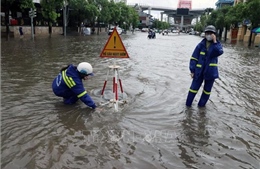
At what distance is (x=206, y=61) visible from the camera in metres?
→ 5.42

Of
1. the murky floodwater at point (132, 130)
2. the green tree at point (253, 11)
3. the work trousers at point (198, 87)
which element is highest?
the green tree at point (253, 11)

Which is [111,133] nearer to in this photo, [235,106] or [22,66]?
[235,106]

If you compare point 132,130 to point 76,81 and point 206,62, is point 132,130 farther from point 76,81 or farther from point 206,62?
point 206,62

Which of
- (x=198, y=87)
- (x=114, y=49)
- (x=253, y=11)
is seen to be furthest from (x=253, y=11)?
(x=114, y=49)

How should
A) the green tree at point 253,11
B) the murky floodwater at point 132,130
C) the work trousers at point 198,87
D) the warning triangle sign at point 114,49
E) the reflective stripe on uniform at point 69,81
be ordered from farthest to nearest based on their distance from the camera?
the green tree at point 253,11 → the work trousers at point 198,87 → the warning triangle sign at point 114,49 → the reflective stripe on uniform at point 69,81 → the murky floodwater at point 132,130

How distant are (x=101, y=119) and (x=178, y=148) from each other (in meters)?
1.65

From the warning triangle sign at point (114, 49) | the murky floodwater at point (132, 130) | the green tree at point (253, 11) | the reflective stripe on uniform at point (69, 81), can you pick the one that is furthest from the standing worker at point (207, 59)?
the green tree at point (253, 11)

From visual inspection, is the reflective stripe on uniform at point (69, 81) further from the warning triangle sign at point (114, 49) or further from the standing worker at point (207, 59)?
the standing worker at point (207, 59)

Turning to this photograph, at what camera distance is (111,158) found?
3.60 m

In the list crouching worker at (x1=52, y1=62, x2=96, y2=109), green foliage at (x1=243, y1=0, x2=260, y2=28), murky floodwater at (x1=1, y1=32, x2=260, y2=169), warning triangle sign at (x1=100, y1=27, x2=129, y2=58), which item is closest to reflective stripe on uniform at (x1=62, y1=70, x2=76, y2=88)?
crouching worker at (x1=52, y1=62, x2=96, y2=109)

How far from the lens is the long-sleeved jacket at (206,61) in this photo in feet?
17.4

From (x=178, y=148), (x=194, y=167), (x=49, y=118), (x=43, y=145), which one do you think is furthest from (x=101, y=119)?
(x=194, y=167)

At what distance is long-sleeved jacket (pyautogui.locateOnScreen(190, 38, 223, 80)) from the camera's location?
5309 mm

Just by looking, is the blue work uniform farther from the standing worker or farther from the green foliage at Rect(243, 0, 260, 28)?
the green foliage at Rect(243, 0, 260, 28)
